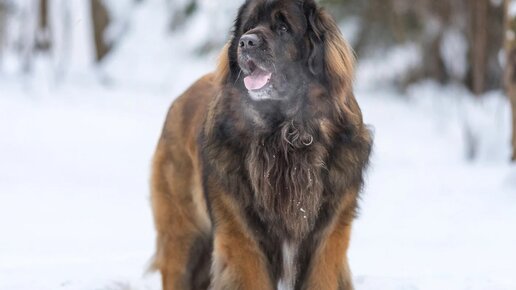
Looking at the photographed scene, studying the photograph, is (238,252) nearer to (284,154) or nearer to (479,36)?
(284,154)

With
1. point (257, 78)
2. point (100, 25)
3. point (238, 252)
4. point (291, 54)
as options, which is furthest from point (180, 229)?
point (100, 25)

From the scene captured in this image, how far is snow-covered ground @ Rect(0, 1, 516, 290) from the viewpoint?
6.61 meters

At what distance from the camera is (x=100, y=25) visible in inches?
853

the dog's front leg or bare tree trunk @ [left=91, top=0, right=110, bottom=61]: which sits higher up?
the dog's front leg

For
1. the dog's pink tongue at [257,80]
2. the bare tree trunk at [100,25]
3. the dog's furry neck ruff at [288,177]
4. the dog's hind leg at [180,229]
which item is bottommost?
the bare tree trunk at [100,25]

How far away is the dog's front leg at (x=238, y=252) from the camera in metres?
4.43

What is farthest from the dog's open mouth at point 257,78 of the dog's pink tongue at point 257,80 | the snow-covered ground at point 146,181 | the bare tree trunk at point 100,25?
the bare tree trunk at point 100,25

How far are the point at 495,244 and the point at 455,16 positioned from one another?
10564 millimetres

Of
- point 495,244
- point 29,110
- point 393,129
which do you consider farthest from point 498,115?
point 29,110

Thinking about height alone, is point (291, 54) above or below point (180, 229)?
above

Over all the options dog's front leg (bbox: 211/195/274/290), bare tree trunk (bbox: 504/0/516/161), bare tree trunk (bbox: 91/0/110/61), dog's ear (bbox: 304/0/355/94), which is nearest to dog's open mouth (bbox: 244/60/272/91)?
dog's ear (bbox: 304/0/355/94)

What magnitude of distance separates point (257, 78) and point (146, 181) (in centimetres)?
889

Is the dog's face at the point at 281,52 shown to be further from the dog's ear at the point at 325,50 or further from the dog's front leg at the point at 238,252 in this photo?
the dog's front leg at the point at 238,252

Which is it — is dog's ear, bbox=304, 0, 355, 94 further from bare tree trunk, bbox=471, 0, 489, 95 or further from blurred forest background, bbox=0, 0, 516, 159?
bare tree trunk, bbox=471, 0, 489, 95
